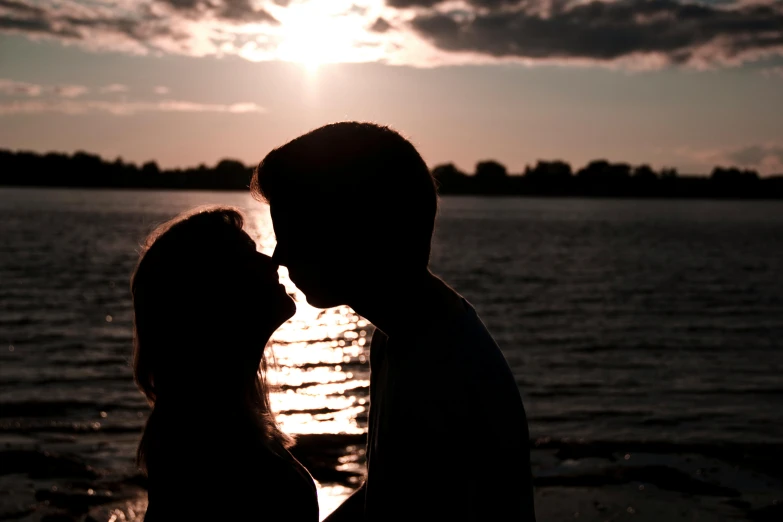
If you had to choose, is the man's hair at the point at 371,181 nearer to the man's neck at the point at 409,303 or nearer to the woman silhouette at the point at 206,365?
the man's neck at the point at 409,303

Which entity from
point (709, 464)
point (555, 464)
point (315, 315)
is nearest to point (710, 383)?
point (709, 464)

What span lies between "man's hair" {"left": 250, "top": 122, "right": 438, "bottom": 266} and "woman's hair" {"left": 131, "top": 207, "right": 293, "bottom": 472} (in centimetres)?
81

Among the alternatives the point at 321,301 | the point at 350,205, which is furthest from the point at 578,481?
the point at 350,205

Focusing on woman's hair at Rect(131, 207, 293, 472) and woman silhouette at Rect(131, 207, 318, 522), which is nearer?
woman silhouette at Rect(131, 207, 318, 522)

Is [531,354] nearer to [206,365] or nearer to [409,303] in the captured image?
[206,365]

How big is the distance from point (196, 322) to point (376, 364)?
0.84 metres

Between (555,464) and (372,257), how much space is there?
929 cm

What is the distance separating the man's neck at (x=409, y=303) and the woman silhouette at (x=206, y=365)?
2.63 ft

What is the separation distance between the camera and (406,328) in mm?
2877

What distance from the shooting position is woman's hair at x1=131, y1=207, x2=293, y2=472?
3.56 metres

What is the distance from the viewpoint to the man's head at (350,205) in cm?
284

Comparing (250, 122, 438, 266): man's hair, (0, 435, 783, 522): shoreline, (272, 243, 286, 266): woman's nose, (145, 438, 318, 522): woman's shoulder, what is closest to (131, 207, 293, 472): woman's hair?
(145, 438, 318, 522): woman's shoulder

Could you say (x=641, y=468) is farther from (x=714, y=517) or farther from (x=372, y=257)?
(x=372, y=257)

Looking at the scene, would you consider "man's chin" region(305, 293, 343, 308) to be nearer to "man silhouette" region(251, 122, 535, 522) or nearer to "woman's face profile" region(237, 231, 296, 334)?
"man silhouette" region(251, 122, 535, 522)
